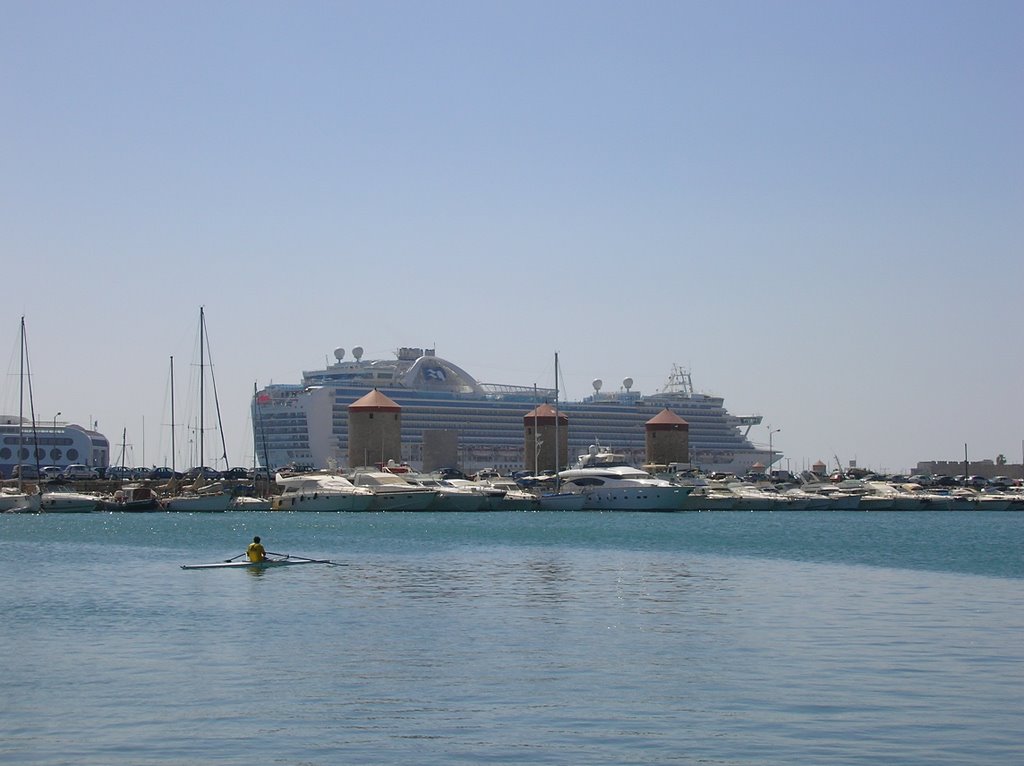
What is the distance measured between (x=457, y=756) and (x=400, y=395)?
98.3 meters

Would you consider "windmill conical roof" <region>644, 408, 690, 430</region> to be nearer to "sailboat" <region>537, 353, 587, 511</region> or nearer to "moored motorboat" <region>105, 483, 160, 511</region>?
"sailboat" <region>537, 353, 587, 511</region>

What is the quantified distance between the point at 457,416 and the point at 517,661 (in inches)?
3730

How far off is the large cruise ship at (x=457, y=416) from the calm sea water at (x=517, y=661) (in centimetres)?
7171

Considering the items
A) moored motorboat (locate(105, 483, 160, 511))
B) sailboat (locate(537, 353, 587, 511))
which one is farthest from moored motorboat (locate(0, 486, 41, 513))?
sailboat (locate(537, 353, 587, 511))

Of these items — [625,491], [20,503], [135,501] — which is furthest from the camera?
[20,503]

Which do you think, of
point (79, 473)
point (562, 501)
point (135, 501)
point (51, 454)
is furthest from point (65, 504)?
point (51, 454)

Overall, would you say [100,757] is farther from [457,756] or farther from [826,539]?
[826,539]

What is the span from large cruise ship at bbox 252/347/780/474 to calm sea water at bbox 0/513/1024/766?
7171 centimetres

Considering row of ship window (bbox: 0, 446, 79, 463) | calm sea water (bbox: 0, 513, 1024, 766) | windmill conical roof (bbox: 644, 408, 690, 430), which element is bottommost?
calm sea water (bbox: 0, 513, 1024, 766)

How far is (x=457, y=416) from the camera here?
372ft

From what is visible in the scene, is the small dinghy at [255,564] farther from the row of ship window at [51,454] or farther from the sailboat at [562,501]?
the row of ship window at [51,454]

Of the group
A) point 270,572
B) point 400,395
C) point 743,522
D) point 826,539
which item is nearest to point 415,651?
point 270,572

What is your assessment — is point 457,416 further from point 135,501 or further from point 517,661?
point 517,661

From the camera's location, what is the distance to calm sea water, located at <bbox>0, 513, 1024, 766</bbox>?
13945mm
